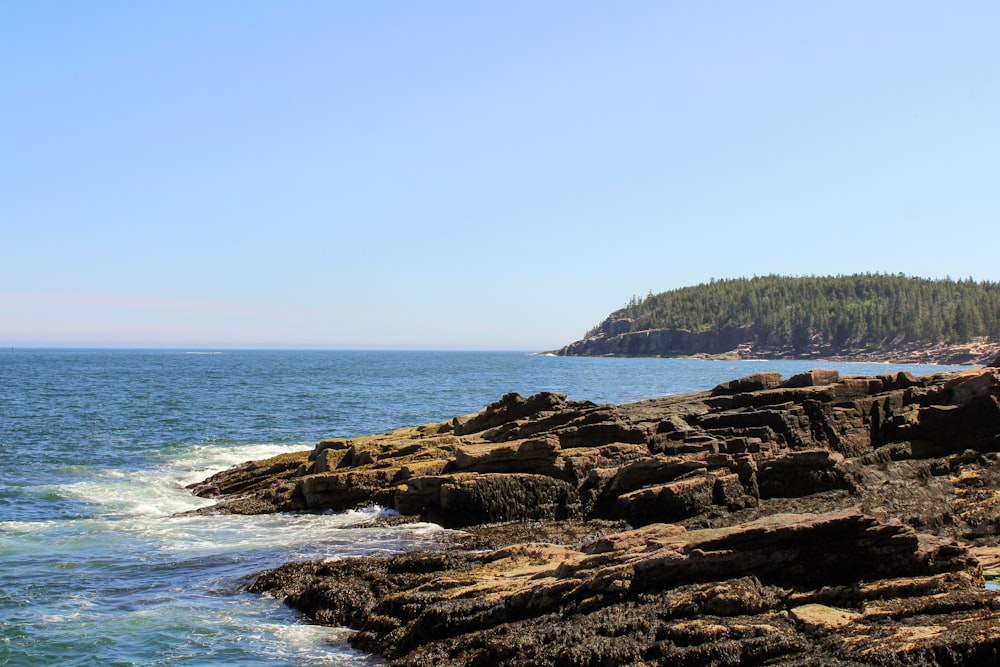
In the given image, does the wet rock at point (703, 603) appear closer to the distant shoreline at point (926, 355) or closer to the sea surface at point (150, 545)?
the sea surface at point (150, 545)

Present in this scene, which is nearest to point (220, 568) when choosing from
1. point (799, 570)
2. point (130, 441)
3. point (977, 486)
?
point (799, 570)

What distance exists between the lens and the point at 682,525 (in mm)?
19047

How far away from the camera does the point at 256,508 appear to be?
2675 centimetres

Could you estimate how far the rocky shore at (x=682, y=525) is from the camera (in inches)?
482

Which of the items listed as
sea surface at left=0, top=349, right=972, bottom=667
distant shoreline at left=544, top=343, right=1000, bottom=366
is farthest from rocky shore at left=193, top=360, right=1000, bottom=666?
distant shoreline at left=544, top=343, right=1000, bottom=366

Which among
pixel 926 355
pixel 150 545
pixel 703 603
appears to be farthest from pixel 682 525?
pixel 926 355

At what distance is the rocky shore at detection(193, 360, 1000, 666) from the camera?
482 inches

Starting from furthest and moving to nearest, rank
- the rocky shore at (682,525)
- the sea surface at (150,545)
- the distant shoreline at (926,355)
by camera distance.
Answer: the distant shoreline at (926,355) < the sea surface at (150,545) < the rocky shore at (682,525)

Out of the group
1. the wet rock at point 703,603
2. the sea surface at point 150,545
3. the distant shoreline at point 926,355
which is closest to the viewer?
the wet rock at point 703,603

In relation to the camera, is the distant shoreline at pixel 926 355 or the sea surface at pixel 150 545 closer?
the sea surface at pixel 150 545

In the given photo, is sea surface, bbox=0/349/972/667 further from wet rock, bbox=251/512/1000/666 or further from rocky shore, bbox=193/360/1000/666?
wet rock, bbox=251/512/1000/666

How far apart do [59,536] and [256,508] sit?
5793 millimetres

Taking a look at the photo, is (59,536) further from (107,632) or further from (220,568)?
(107,632)

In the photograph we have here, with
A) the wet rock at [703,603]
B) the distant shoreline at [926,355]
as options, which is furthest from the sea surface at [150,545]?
the distant shoreline at [926,355]
